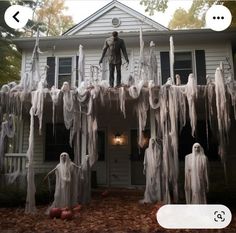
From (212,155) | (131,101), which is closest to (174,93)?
(131,101)

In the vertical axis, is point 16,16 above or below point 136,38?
below

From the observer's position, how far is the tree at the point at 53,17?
1359cm

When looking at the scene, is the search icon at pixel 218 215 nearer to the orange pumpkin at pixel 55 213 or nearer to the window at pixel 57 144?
the orange pumpkin at pixel 55 213

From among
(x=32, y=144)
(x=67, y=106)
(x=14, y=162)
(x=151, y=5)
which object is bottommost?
(x=14, y=162)

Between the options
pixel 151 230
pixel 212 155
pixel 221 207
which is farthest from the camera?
pixel 212 155

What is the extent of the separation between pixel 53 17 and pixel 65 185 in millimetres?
10557

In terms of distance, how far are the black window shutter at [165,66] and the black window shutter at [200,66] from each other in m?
0.95

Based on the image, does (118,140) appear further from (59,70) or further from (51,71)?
(51,71)

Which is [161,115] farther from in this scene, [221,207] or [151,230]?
[221,207]

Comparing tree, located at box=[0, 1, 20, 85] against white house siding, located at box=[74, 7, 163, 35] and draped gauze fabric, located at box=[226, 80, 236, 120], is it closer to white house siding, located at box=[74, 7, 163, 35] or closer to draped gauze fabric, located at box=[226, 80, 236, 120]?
white house siding, located at box=[74, 7, 163, 35]

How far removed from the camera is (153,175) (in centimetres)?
671

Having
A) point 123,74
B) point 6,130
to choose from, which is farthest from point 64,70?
point 6,130

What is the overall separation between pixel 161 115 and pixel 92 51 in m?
4.59

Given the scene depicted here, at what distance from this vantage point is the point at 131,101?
772 cm
